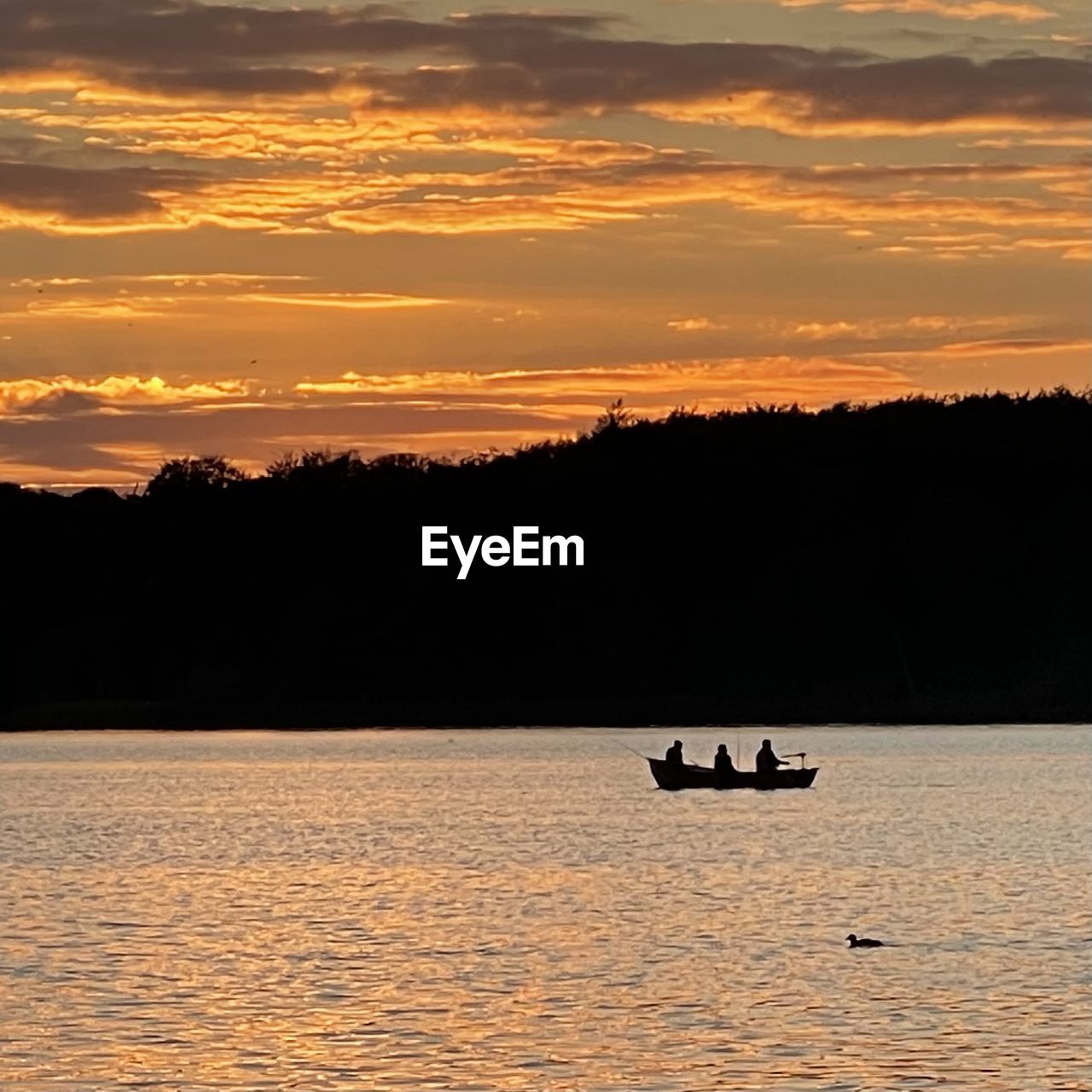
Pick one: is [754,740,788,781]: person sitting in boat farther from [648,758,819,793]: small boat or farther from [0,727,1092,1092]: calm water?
[0,727,1092,1092]: calm water

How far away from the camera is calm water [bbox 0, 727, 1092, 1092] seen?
38.9 metres

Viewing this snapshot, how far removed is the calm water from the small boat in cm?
114

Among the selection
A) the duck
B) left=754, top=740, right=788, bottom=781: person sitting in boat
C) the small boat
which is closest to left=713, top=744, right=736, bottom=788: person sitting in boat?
the small boat

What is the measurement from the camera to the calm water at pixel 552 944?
38906 millimetres

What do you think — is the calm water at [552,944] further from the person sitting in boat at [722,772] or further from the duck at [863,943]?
the person sitting in boat at [722,772]

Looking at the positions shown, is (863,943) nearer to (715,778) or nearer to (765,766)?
(715,778)

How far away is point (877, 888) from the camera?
2603 inches

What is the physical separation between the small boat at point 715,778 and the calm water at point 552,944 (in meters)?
1.14

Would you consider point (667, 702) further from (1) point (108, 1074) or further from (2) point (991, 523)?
(1) point (108, 1074)

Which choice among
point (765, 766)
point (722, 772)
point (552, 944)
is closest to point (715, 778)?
point (722, 772)

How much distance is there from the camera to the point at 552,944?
5431 cm

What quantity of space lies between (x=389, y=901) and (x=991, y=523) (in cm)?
12975

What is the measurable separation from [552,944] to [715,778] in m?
49.5

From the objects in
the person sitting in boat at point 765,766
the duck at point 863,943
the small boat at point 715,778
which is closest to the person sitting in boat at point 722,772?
the small boat at point 715,778
